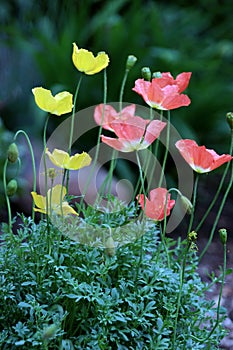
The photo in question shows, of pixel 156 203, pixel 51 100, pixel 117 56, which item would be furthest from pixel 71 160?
pixel 117 56

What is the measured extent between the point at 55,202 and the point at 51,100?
0.77 feet

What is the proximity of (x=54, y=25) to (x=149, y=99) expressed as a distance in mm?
2934

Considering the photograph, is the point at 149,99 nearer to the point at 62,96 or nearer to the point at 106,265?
the point at 62,96

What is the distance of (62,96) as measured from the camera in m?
1.24

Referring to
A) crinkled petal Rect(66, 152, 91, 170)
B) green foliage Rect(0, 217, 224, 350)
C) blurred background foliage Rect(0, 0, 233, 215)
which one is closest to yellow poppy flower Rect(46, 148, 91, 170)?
crinkled petal Rect(66, 152, 91, 170)

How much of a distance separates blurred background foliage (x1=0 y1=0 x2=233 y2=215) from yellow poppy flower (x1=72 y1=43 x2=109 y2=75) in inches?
59.5

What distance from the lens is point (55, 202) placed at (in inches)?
51.9

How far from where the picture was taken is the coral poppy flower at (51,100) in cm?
121

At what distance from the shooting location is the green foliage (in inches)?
47.4

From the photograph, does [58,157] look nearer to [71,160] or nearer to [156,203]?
[71,160]

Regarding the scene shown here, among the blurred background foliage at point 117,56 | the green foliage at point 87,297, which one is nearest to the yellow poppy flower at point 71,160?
the green foliage at point 87,297

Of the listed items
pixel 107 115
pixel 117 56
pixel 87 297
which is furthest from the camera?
pixel 117 56

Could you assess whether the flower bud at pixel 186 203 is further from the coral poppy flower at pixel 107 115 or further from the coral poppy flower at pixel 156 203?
the coral poppy flower at pixel 107 115

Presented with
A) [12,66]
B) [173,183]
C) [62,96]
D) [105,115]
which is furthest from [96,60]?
[12,66]
